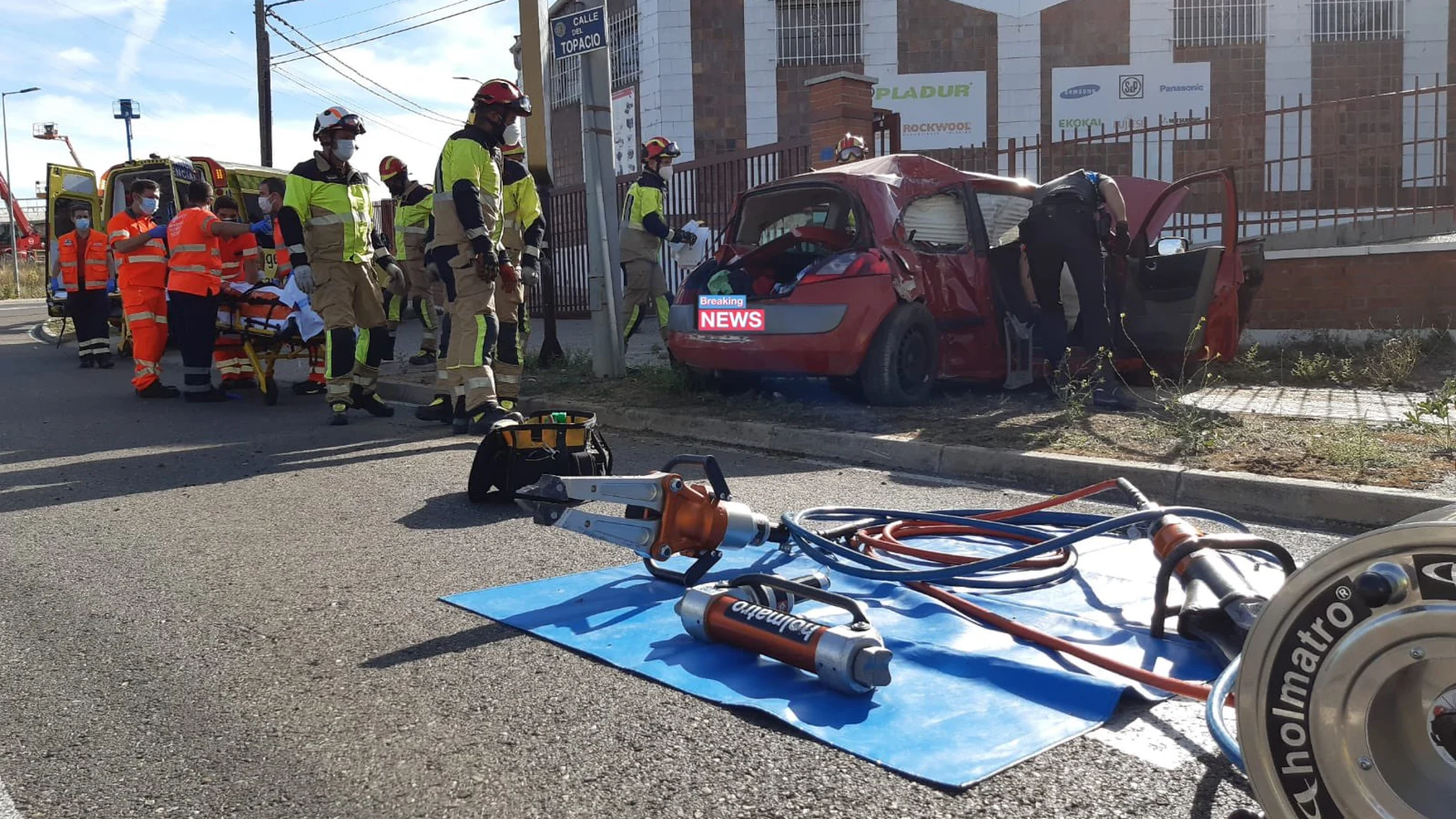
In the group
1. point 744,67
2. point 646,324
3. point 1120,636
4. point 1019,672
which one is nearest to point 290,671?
point 1019,672

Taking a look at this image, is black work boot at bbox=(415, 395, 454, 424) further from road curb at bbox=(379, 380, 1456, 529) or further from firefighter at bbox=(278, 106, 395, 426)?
road curb at bbox=(379, 380, 1456, 529)

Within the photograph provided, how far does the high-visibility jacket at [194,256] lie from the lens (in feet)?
31.6

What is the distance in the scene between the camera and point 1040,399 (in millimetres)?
7660

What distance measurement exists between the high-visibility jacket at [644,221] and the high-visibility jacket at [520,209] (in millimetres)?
2360

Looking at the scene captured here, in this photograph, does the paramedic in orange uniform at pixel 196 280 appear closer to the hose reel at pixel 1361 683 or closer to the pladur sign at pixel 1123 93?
the hose reel at pixel 1361 683

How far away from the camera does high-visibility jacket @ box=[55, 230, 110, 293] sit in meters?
13.0

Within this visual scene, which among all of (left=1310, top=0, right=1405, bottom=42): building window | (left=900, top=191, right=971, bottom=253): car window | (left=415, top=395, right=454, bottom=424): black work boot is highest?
(left=1310, top=0, right=1405, bottom=42): building window

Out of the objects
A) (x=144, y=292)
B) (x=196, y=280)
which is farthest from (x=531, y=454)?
(x=144, y=292)

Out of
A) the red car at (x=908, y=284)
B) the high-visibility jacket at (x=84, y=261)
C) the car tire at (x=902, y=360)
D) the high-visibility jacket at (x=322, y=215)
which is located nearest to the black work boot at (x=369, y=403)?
the high-visibility jacket at (x=322, y=215)

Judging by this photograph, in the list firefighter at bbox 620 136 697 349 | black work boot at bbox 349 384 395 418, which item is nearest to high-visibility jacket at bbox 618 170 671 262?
firefighter at bbox 620 136 697 349

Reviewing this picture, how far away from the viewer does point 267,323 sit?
32.0 ft

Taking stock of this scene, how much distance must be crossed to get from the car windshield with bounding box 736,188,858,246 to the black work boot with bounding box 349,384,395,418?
118 inches

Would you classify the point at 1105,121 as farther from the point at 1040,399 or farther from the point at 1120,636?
the point at 1120,636

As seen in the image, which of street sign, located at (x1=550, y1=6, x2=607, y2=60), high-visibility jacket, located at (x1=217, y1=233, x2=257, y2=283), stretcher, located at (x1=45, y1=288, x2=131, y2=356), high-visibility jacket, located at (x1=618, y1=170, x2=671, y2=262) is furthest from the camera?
stretcher, located at (x1=45, y1=288, x2=131, y2=356)
